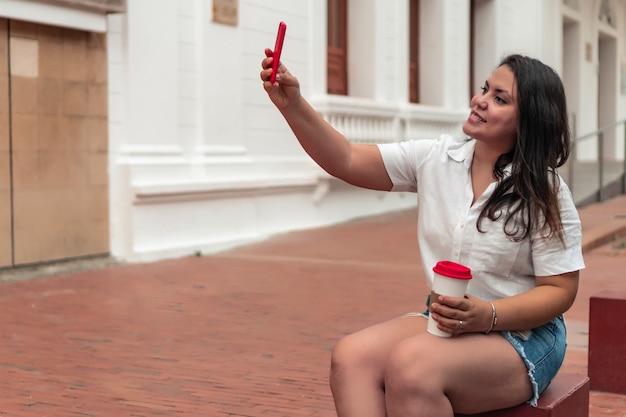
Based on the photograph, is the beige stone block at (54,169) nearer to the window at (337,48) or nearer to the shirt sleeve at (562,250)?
the window at (337,48)

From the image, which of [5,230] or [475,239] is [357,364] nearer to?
[475,239]

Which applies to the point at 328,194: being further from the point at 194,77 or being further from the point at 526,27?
the point at 526,27

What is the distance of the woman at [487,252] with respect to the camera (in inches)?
119

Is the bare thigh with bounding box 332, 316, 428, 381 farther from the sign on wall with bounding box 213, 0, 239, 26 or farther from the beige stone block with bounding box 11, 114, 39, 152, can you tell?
the sign on wall with bounding box 213, 0, 239, 26

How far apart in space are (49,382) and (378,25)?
11.0 metres

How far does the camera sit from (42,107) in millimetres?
9648

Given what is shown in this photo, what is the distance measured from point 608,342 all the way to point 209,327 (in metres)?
2.91

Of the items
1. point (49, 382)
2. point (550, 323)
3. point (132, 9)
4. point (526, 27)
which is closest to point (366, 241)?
point (132, 9)

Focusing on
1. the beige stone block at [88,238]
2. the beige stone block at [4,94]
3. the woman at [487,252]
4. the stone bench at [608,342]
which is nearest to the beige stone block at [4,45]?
the beige stone block at [4,94]

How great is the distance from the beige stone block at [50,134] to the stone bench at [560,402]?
6.90 meters

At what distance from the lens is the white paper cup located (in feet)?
9.64

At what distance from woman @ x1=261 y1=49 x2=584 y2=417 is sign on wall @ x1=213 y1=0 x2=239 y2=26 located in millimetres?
8634

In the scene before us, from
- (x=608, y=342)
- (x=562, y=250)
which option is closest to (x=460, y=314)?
(x=562, y=250)

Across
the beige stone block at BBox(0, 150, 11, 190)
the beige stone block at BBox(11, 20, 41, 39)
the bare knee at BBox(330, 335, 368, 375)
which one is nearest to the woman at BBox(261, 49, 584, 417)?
the bare knee at BBox(330, 335, 368, 375)
